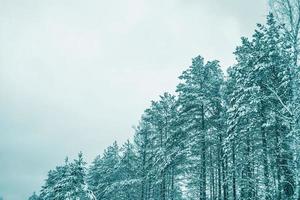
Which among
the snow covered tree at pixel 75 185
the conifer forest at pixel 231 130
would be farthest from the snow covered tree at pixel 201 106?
the snow covered tree at pixel 75 185

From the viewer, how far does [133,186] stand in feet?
122

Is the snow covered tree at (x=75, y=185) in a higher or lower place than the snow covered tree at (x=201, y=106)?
lower

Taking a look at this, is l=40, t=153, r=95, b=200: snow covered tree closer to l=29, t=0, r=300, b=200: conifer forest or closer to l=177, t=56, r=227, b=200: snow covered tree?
l=29, t=0, r=300, b=200: conifer forest

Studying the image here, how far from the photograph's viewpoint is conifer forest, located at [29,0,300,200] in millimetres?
14315

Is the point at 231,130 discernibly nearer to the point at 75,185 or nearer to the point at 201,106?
the point at 201,106

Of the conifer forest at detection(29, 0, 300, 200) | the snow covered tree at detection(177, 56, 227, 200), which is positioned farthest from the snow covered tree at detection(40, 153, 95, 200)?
the snow covered tree at detection(177, 56, 227, 200)

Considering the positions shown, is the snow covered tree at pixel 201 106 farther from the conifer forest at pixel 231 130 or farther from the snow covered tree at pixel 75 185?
the snow covered tree at pixel 75 185

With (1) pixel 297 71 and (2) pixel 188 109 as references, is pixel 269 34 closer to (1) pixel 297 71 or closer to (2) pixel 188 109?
(2) pixel 188 109

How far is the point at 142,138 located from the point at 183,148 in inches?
394

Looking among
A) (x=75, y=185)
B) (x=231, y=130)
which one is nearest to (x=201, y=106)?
(x=231, y=130)

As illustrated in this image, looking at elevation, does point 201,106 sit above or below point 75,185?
above

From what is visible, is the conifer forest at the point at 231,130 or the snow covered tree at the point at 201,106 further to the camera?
the snow covered tree at the point at 201,106

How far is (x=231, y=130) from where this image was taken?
2355cm

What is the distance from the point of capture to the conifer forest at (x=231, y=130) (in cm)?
1431
